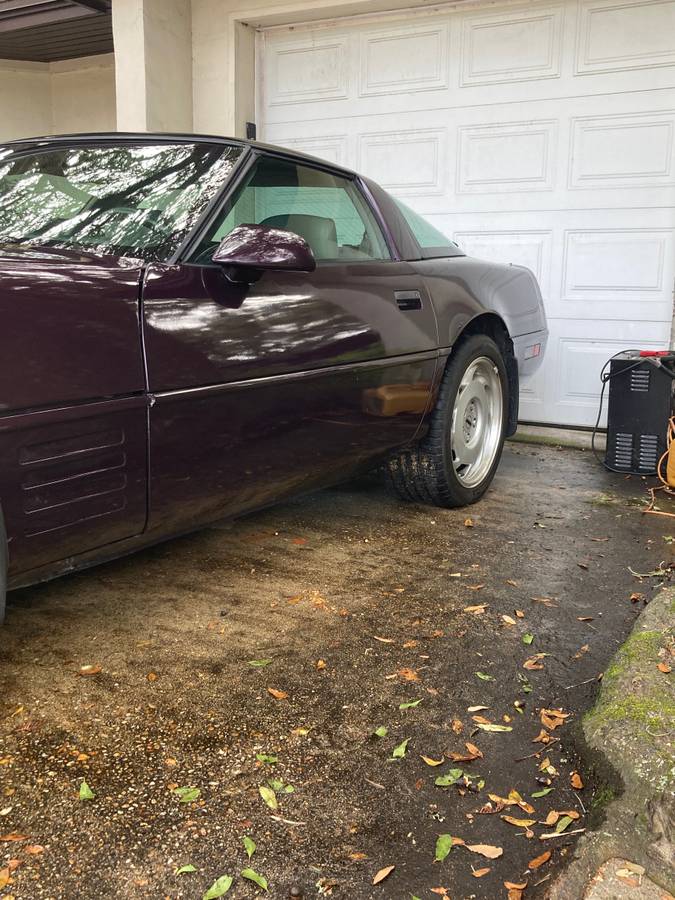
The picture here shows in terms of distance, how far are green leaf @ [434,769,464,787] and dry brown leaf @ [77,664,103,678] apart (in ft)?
3.17

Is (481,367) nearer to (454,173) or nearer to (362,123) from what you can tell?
(454,173)

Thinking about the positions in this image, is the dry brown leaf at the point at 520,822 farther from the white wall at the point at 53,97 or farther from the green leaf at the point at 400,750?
the white wall at the point at 53,97

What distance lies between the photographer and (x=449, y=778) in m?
1.88

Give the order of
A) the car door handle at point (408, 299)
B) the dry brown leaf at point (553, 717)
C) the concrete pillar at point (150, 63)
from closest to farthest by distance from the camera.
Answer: the dry brown leaf at point (553, 717) < the car door handle at point (408, 299) < the concrete pillar at point (150, 63)

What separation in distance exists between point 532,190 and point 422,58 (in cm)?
133

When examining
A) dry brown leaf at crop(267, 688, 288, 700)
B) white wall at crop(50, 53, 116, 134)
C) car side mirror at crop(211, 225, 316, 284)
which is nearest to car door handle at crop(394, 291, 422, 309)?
car side mirror at crop(211, 225, 316, 284)

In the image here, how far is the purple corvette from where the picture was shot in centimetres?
195

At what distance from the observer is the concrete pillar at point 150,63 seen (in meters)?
6.50

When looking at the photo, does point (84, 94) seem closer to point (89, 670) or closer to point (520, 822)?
point (89, 670)

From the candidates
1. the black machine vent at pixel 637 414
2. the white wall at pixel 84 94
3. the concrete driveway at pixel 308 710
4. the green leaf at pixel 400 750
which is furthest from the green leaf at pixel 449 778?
the white wall at pixel 84 94

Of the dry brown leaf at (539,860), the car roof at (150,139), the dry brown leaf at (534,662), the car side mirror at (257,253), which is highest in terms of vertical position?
the car roof at (150,139)

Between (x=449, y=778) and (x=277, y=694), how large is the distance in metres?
0.53

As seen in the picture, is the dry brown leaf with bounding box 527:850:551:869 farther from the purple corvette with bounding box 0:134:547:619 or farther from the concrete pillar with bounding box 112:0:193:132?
the concrete pillar with bounding box 112:0:193:132

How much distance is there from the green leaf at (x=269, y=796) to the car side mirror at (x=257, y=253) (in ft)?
4.46
